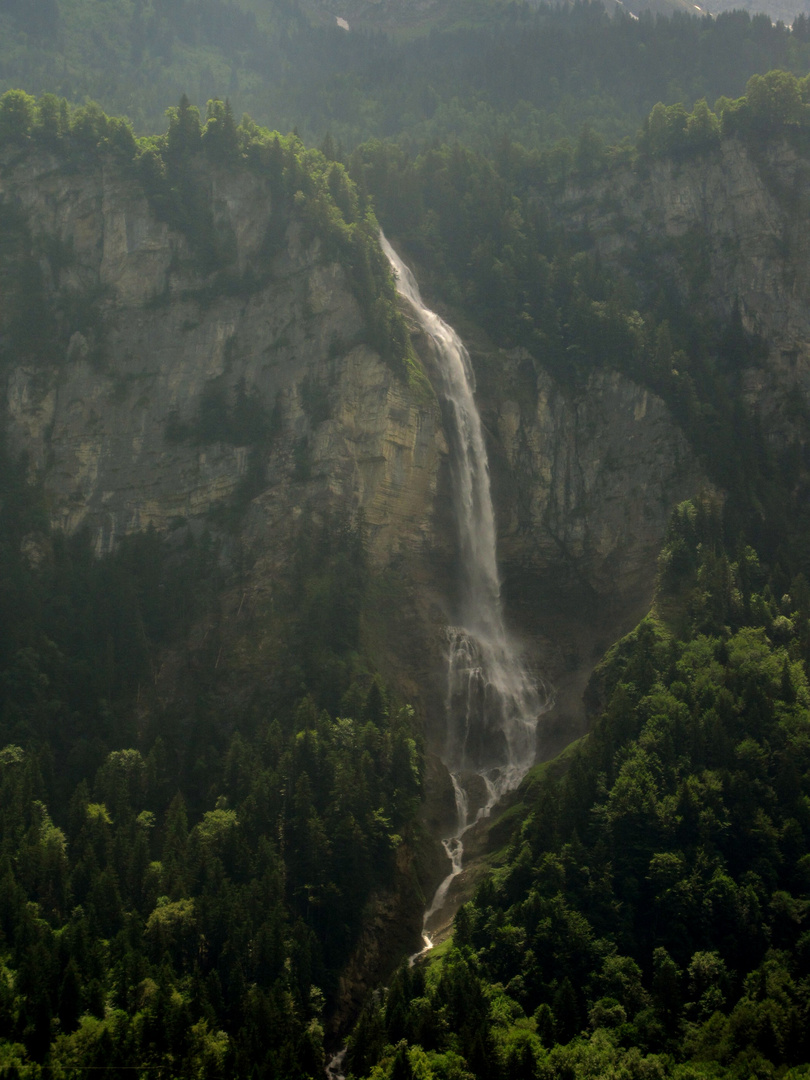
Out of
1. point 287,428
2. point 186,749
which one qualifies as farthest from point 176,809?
point 287,428

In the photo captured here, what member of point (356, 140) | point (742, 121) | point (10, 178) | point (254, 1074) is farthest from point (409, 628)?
point (356, 140)

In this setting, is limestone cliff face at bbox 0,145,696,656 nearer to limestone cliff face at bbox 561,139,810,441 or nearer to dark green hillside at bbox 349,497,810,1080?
limestone cliff face at bbox 561,139,810,441

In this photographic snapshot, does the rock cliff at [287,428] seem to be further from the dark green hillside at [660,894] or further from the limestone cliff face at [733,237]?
the dark green hillside at [660,894]

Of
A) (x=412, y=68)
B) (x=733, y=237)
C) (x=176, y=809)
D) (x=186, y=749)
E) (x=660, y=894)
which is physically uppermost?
(x=412, y=68)

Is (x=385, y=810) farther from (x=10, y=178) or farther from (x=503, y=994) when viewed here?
(x=10, y=178)

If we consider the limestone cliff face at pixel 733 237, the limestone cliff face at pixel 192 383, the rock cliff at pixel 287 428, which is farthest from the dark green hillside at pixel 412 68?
the rock cliff at pixel 287 428

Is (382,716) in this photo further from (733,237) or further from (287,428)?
(733,237)

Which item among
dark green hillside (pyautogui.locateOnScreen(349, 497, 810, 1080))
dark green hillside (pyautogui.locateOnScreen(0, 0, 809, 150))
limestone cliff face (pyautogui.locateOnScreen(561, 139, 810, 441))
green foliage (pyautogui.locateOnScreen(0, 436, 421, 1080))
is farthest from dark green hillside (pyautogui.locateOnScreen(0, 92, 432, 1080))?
dark green hillside (pyautogui.locateOnScreen(0, 0, 809, 150))
